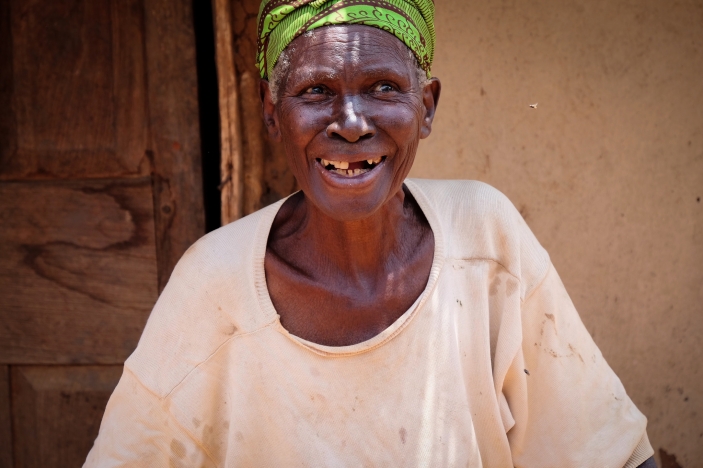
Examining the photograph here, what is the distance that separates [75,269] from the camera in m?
2.65

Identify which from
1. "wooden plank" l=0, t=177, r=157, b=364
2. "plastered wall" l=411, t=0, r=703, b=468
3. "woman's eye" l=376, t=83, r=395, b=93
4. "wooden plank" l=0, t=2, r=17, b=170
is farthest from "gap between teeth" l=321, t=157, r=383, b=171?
"wooden plank" l=0, t=2, r=17, b=170

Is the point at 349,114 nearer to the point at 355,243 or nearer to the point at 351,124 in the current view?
the point at 351,124

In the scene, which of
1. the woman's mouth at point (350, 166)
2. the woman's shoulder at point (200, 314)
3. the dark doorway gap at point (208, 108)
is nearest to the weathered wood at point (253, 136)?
the dark doorway gap at point (208, 108)

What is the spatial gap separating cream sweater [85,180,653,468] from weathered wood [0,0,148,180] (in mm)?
772

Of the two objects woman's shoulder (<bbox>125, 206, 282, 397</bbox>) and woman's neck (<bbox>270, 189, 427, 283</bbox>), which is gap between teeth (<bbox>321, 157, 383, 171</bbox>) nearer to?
woman's neck (<bbox>270, 189, 427, 283</bbox>)

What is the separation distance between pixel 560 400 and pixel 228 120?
1.32 m

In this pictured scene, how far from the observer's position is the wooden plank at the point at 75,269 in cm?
261

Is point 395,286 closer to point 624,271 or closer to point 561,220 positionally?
point 561,220

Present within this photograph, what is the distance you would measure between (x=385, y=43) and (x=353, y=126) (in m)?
0.21

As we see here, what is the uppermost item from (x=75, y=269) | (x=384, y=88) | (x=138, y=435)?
(x=384, y=88)

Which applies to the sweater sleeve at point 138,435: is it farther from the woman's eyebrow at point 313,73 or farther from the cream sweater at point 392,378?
the woman's eyebrow at point 313,73

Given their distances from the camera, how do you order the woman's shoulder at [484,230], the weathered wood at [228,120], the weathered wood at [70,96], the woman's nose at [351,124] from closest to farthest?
the woman's nose at [351,124] < the woman's shoulder at [484,230] < the weathered wood at [228,120] < the weathered wood at [70,96]

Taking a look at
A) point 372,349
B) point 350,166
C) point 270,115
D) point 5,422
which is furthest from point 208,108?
point 5,422

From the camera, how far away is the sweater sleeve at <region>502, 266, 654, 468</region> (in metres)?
1.97
